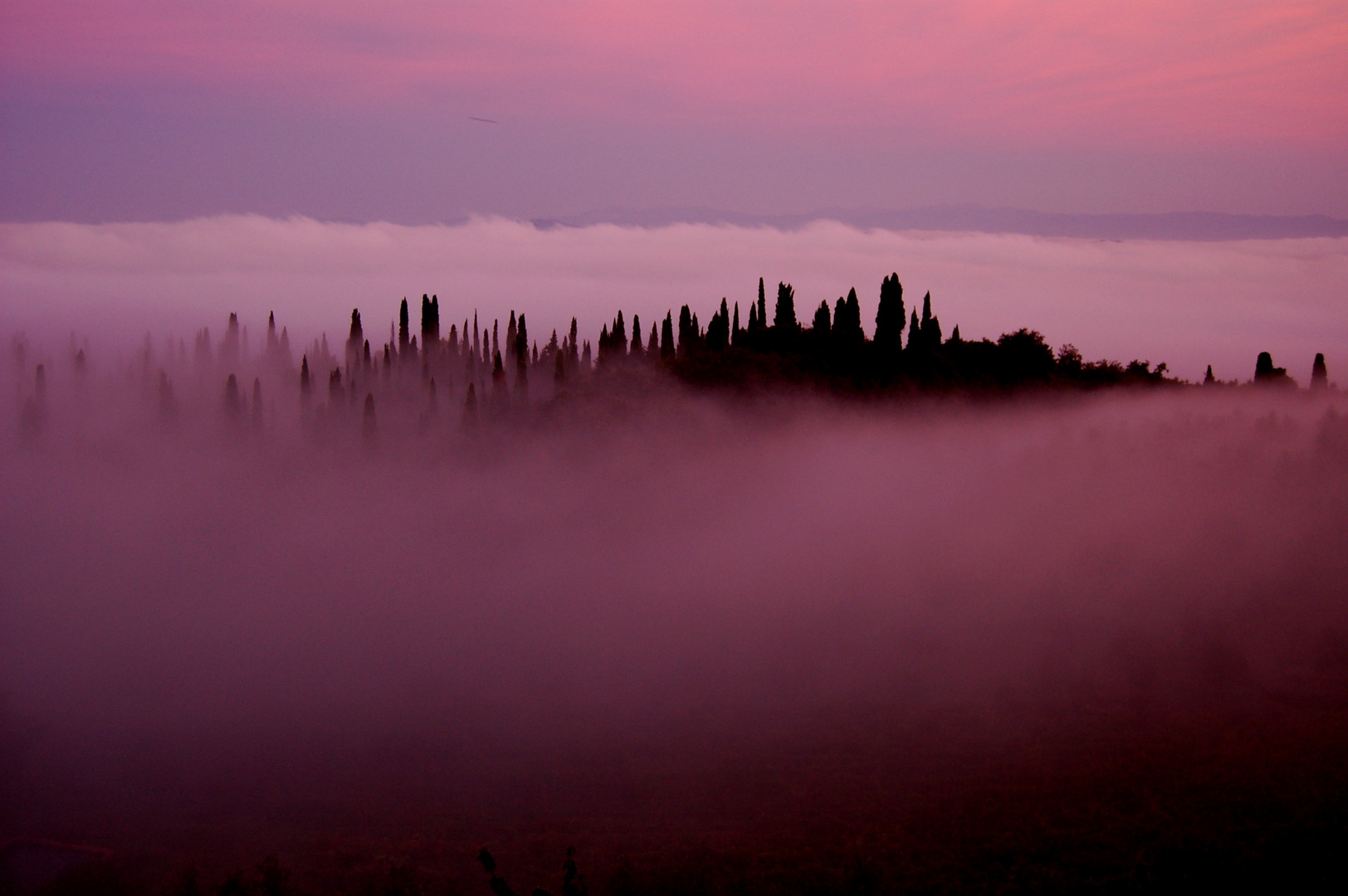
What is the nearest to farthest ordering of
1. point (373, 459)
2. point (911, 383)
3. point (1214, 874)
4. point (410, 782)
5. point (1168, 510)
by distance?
point (1214, 874), point (410, 782), point (911, 383), point (1168, 510), point (373, 459)

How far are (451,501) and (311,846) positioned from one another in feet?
298

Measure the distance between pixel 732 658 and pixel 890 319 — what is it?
46731 millimetres

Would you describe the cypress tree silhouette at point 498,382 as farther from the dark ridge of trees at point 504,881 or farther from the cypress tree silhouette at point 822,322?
the dark ridge of trees at point 504,881

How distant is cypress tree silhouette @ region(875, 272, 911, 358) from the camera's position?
124 meters

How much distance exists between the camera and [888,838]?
79.4 metres

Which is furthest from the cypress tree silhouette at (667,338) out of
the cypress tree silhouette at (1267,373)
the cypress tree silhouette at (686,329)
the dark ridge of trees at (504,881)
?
the dark ridge of trees at (504,881)

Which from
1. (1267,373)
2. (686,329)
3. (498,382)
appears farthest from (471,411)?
(1267,373)

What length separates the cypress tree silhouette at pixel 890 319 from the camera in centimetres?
12438

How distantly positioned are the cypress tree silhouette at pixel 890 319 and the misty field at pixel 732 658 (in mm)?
9823

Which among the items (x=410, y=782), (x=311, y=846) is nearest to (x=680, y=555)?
(x=410, y=782)

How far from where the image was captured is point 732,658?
13725 centimetres

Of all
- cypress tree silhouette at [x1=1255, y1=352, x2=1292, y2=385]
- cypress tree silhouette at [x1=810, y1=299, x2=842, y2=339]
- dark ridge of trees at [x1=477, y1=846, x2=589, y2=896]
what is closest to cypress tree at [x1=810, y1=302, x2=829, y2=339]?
cypress tree silhouette at [x1=810, y1=299, x2=842, y2=339]

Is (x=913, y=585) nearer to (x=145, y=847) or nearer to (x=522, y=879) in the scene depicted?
(x=522, y=879)

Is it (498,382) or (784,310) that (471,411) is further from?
(784,310)
